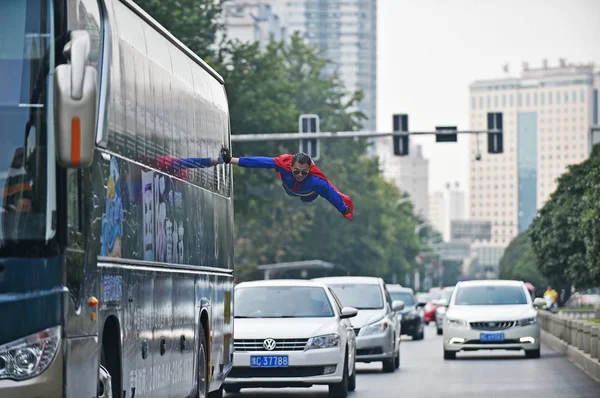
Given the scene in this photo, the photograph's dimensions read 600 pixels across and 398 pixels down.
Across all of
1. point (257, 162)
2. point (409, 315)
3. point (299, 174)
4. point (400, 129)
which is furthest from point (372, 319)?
point (409, 315)

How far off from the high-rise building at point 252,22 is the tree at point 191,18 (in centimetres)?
8009

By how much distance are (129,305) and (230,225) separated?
21.2 feet

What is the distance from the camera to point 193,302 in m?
14.2

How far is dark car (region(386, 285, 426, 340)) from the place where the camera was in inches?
1695

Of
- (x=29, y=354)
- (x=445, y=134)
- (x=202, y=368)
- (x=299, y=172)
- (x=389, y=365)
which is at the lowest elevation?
(x=389, y=365)

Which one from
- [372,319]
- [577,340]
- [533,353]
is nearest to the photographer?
[372,319]

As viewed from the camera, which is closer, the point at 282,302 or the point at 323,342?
the point at 323,342

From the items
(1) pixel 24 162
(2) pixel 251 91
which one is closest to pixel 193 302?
(1) pixel 24 162

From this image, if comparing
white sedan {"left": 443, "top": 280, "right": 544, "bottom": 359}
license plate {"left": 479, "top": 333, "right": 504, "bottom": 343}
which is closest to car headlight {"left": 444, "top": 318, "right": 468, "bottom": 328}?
white sedan {"left": 443, "top": 280, "right": 544, "bottom": 359}

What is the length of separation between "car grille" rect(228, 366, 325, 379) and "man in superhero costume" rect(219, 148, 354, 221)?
133 inches

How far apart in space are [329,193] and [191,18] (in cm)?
3032

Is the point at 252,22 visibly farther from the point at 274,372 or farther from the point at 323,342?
the point at 274,372

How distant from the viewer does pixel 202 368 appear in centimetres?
1514

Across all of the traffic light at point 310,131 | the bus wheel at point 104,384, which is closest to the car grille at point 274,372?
the bus wheel at point 104,384
